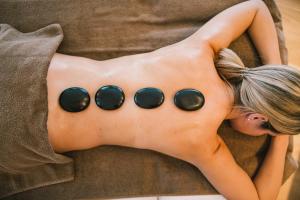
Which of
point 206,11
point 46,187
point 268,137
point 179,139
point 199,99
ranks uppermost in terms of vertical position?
point 206,11

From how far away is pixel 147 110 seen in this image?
1.01 meters

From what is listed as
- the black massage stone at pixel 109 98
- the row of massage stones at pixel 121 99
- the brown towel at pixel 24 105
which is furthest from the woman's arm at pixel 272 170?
the brown towel at pixel 24 105

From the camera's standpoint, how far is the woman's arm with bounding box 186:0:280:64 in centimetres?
113

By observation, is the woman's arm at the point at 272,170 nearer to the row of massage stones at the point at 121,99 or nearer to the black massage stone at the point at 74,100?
the row of massage stones at the point at 121,99

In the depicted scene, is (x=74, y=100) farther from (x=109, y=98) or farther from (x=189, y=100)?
(x=189, y=100)

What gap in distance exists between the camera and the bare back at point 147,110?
1.00 metres

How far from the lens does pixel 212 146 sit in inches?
40.9

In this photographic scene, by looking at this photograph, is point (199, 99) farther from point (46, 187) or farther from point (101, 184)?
point (46, 187)

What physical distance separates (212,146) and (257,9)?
558mm

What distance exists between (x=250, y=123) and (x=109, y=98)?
474mm

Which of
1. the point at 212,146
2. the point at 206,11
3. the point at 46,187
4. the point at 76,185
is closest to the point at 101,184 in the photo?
the point at 76,185

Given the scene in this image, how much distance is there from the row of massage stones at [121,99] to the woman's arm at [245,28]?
224 millimetres

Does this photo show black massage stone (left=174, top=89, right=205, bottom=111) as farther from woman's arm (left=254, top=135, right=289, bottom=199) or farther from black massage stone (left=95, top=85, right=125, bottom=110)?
woman's arm (left=254, top=135, right=289, bottom=199)

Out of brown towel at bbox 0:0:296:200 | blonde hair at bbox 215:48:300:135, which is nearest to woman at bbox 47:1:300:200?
blonde hair at bbox 215:48:300:135
